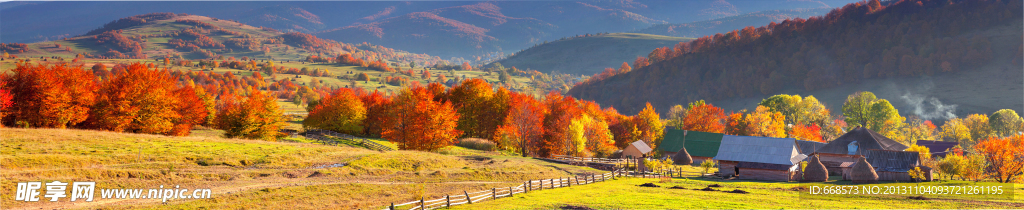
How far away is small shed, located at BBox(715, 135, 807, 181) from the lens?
50.6 meters

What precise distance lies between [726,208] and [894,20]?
209 meters

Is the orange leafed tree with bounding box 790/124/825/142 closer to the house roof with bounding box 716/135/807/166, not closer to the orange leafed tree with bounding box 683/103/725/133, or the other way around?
the orange leafed tree with bounding box 683/103/725/133

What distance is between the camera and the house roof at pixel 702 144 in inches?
2901

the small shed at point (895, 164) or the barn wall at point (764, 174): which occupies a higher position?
the small shed at point (895, 164)

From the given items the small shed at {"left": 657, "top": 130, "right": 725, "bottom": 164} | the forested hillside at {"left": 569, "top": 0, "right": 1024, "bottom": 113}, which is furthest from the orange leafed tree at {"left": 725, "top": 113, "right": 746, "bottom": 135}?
the forested hillside at {"left": 569, "top": 0, "right": 1024, "bottom": 113}

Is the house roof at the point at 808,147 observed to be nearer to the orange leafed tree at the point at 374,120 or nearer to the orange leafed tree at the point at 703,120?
the orange leafed tree at the point at 703,120

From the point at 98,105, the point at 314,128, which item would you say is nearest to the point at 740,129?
the point at 314,128

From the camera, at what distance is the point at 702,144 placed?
249 feet

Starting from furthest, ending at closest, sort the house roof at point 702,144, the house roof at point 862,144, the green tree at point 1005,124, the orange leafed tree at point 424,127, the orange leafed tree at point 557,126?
the green tree at point 1005,124
the house roof at point 702,144
the orange leafed tree at point 557,126
the orange leafed tree at point 424,127
the house roof at point 862,144

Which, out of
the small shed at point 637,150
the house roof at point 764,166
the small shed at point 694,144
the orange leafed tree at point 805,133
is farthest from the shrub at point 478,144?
the orange leafed tree at point 805,133

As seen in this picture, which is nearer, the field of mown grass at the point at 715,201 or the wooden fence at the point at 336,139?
the field of mown grass at the point at 715,201

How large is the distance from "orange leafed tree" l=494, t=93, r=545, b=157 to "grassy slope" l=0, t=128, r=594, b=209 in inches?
789

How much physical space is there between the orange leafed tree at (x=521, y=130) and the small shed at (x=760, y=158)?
77.5ft

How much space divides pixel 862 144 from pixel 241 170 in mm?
60328
